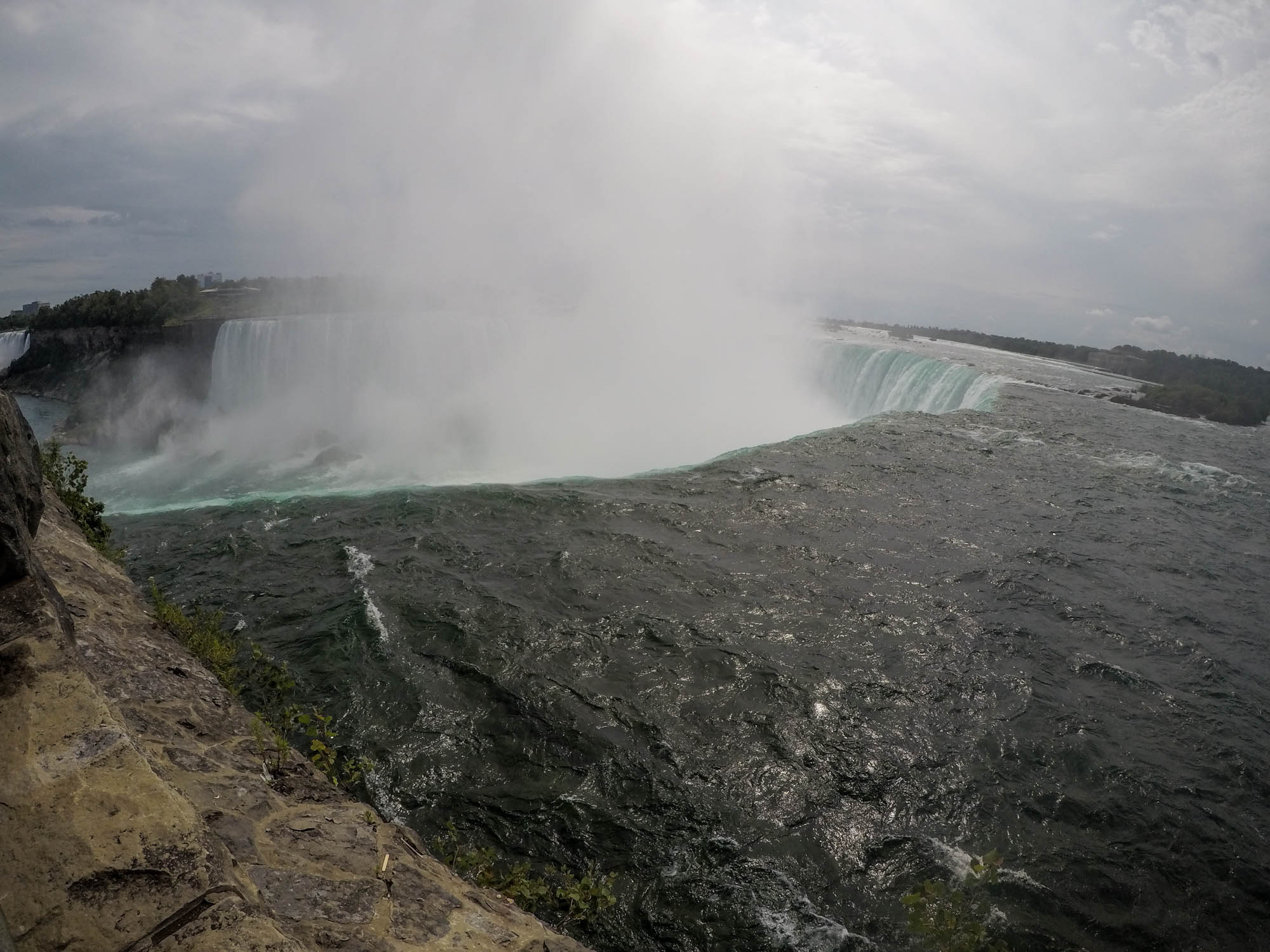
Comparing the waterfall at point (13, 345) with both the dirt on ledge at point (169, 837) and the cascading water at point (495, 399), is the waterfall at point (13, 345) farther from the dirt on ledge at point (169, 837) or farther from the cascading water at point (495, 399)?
the dirt on ledge at point (169, 837)

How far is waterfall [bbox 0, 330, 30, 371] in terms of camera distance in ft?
153

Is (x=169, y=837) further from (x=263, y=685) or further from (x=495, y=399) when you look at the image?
(x=495, y=399)

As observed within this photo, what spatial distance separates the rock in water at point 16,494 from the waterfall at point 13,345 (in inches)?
2221

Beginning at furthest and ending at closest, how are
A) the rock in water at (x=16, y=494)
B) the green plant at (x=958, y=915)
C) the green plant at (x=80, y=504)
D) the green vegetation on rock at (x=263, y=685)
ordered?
1. the green plant at (x=80, y=504)
2. the green vegetation on rock at (x=263, y=685)
3. the green plant at (x=958, y=915)
4. the rock in water at (x=16, y=494)

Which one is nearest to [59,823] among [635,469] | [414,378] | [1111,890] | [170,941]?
[170,941]

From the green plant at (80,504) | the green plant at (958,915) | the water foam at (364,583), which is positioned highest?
the green plant at (80,504)

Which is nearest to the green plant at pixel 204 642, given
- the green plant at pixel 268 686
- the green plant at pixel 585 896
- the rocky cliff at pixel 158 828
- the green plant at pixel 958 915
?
the green plant at pixel 268 686

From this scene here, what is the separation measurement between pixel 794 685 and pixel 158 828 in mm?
6707

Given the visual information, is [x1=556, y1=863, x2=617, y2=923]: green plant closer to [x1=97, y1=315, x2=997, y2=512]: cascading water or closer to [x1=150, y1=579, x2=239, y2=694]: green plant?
[x1=150, y1=579, x2=239, y2=694]: green plant

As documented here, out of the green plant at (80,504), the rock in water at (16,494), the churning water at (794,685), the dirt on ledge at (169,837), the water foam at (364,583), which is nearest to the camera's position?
the dirt on ledge at (169,837)

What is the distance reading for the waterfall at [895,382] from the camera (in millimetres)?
29875

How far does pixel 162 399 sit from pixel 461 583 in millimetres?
35822

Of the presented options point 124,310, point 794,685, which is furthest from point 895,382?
point 124,310

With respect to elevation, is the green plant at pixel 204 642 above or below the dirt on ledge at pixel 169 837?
below
